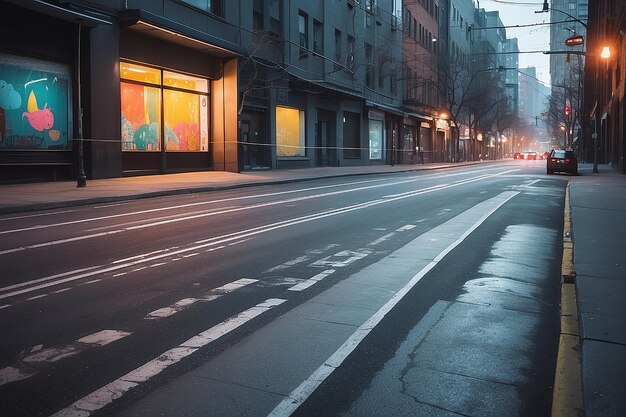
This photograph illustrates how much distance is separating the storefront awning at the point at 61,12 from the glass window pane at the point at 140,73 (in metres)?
3.29

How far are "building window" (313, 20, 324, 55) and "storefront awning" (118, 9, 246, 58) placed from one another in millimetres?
10972

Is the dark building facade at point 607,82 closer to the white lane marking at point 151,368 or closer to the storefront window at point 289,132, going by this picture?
the storefront window at point 289,132

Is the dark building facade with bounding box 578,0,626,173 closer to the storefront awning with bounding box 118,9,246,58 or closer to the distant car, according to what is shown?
the distant car

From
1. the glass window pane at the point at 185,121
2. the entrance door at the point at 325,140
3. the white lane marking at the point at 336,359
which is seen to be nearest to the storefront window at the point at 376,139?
the entrance door at the point at 325,140

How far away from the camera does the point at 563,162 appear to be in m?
34.1

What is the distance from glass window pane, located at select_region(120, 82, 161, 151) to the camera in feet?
76.1

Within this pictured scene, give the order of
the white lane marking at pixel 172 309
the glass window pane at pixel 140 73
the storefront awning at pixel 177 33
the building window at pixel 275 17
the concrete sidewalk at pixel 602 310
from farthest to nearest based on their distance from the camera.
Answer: the building window at pixel 275 17 → the glass window pane at pixel 140 73 → the storefront awning at pixel 177 33 → the white lane marking at pixel 172 309 → the concrete sidewalk at pixel 602 310

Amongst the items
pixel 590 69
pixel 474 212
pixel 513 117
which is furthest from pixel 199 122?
pixel 513 117

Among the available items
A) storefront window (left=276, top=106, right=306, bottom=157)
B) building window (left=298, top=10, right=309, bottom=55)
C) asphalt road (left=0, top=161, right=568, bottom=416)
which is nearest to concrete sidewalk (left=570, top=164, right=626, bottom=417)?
asphalt road (left=0, top=161, right=568, bottom=416)

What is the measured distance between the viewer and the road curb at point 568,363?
3490 millimetres

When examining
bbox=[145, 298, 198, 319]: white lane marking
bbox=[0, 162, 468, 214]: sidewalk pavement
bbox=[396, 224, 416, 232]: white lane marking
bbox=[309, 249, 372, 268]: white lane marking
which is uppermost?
bbox=[0, 162, 468, 214]: sidewalk pavement

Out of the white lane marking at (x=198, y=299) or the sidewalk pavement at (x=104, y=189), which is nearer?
the white lane marking at (x=198, y=299)

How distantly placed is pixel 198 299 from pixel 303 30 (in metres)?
32.2

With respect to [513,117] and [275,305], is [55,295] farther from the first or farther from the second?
[513,117]
